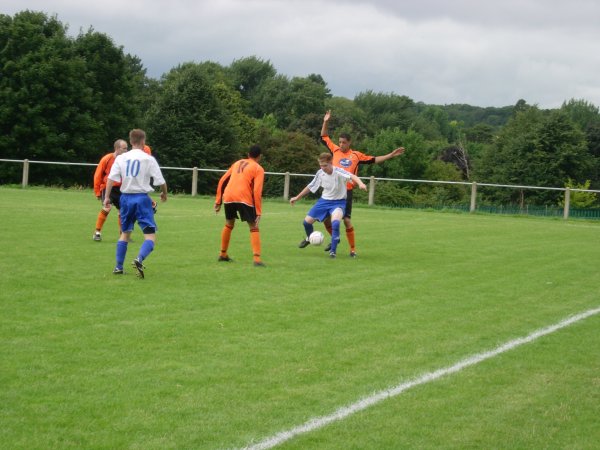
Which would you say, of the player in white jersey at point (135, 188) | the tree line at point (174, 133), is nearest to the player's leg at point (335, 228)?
the player in white jersey at point (135, 188)

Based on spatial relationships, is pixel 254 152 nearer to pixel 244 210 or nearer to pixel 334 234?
pixel 244 210

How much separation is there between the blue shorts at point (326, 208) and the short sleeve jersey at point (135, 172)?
4371 millimetres

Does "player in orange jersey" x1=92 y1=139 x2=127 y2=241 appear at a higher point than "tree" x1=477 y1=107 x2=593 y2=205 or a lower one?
lower

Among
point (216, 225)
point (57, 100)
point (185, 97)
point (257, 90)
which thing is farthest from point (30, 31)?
point (257, 90)

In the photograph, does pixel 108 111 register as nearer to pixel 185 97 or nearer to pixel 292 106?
pixel 185 97

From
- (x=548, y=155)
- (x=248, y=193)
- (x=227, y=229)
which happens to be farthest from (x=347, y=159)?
(x=548, y=155)

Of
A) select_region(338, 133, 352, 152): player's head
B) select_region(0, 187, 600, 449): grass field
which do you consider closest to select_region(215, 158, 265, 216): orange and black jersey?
select_region(0, 187, 600, 449): grass field

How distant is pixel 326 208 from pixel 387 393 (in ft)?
30.3

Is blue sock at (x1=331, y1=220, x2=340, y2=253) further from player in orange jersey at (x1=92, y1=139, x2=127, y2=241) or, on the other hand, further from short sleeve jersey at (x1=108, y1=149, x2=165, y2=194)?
short sleeve jersey at (x1=108, y1=149, x2=165, y2=194)

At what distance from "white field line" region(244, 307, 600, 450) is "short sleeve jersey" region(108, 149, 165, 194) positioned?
5275mm

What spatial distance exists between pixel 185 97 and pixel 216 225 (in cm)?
4977

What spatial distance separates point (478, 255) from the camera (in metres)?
16.3

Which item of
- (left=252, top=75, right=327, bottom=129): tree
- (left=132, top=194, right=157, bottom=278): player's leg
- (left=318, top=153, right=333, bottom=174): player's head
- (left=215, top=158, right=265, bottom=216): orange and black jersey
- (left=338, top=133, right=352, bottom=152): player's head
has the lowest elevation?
(left=132, top=194, right=157, bottom=278): player's leg

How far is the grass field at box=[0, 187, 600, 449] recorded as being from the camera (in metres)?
5.23
